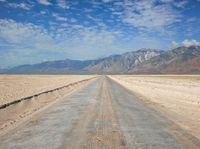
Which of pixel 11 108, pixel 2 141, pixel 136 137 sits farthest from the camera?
pixel 11 108

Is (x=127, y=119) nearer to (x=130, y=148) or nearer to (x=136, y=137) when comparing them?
(x=136, y=137)

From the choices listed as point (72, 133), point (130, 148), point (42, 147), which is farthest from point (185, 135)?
point (42, 147)

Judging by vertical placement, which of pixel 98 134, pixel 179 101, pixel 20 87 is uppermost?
pixel 98 134

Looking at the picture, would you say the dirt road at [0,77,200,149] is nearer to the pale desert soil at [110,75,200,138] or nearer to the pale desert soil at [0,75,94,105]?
the pale desert soil at [110,75,200,138]

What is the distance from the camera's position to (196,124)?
13.0 meters

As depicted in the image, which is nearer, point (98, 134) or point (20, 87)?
point (98, 134)

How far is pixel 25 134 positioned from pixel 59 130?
1.25 meters

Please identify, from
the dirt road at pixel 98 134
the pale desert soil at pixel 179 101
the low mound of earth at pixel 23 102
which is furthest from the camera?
the low mound of earth at pixel 23 102

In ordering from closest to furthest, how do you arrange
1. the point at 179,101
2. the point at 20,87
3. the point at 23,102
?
the point at 23,102 → the point at 179,101 → the point at 20,87

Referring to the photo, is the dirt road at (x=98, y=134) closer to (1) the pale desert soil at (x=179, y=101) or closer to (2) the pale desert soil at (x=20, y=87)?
(1) the pale desert soil at (x=179, y=101)

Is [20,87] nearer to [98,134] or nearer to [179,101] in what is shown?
[179,101]

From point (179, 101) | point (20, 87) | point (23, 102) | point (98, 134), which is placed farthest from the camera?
point (20, 87)

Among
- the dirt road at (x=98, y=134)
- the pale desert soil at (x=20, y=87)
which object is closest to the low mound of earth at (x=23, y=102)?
the pale desert soil at (x=20, y=87)

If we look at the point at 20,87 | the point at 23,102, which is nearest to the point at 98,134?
the point at 23,102
